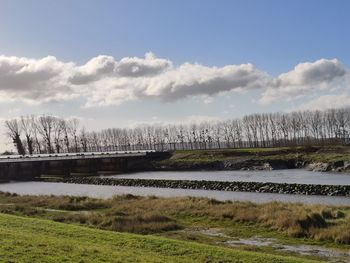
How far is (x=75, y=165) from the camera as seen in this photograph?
104m

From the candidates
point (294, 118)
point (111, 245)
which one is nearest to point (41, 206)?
point (111, 245)

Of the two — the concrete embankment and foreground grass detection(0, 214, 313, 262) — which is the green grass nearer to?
the concrete embankment

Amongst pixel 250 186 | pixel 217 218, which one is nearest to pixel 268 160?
pixel 250 186

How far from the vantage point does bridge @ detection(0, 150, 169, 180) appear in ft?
328

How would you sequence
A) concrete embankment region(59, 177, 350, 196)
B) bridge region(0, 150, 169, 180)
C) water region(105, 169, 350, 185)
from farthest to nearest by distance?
bridge region(0, 150, 169, 180) → water region(105, 169, 350, 185) → concrete embankment region(59, 177, 350, 196)

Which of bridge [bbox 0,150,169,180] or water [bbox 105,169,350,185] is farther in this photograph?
bridge [bbox 0,150,169,180]

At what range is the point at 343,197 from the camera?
125ft

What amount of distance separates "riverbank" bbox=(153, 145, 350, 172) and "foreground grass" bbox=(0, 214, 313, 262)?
5499 cm

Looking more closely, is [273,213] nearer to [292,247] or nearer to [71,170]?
[292,247]

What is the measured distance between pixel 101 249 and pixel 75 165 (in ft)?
304

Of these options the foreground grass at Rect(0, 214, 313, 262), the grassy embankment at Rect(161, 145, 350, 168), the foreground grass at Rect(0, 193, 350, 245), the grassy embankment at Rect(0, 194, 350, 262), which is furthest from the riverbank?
the foreground grass at Rect(0, 214, 313, 262)

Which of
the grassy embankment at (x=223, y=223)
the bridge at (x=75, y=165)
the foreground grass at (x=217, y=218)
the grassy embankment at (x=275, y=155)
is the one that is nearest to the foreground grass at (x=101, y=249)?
the grassy embankment at (x=223, y=223)

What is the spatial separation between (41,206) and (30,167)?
228 feet

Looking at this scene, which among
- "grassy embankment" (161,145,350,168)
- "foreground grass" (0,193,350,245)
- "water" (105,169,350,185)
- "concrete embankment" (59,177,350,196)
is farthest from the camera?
"grassy embankment" (161,145,350,168)
